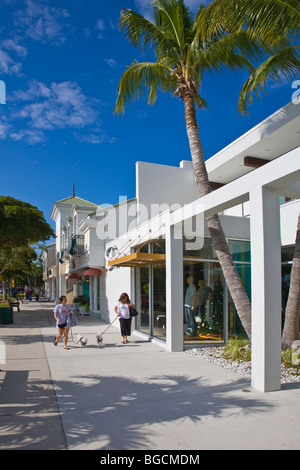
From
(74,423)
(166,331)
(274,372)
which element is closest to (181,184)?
(166,331)

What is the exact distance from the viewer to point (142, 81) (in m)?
11.0

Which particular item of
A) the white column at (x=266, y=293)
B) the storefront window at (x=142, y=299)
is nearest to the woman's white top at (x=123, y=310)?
the storefront window at (x=142, y=299)

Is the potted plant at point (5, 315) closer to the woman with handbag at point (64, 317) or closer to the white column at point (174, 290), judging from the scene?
the woman with handbag at point (64, 317)

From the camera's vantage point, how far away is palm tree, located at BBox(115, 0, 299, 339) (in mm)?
8940

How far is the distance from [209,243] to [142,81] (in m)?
5.18

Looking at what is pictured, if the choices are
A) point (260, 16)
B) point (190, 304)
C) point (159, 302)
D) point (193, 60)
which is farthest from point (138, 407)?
point (193, 60)

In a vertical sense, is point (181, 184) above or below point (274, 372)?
above

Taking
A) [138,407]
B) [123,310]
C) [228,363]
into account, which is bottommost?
[228,363]

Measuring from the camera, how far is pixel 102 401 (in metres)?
5.75

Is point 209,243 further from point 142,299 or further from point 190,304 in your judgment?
point 142,299

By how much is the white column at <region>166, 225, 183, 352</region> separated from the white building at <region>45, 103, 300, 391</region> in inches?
1.0
